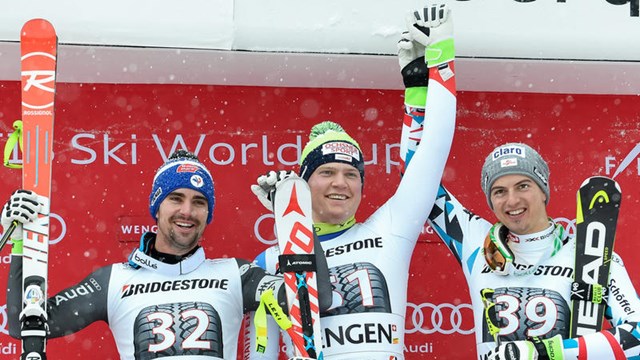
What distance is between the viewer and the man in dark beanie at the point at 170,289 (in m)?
4.93

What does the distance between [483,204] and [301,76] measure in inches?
51.7

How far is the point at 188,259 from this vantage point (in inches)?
204

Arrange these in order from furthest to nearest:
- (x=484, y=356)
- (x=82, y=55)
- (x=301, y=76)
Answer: (x=301, y=76) → (x=82, y=55) → (x=484, y=356)

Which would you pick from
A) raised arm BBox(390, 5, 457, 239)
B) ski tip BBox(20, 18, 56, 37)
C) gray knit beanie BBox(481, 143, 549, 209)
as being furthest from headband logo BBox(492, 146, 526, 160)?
ski tip BBox(20, 18, 56, 37)

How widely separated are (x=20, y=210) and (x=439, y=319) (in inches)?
100

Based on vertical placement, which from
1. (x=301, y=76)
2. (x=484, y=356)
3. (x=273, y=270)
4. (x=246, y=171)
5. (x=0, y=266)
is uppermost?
(x=301, y=76)

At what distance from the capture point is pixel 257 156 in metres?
6.28

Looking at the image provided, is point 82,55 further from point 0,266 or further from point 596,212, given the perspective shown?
point 596,212

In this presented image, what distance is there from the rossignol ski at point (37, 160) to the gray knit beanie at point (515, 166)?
81.6 inches

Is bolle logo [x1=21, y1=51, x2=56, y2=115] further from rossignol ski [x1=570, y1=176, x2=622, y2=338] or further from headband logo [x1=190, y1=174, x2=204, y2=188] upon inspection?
rossignol ski [x1=570, y1=176, x2=622, y2=338]

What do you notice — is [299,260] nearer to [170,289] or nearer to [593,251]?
[170,289]

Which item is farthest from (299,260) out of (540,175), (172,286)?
(540,175)

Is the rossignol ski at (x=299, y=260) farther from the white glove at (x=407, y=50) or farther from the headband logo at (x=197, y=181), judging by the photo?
the white glove at (x=407, y=50)

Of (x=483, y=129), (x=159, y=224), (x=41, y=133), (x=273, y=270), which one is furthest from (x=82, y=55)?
(x=483, y=129)
